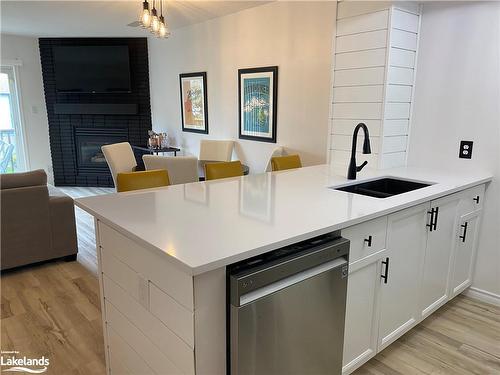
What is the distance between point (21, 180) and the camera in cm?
308

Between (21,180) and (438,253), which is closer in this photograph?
(438,253)

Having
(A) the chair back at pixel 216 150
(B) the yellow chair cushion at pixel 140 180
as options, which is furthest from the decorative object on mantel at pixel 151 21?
(A) the chair back at pixel 216 150

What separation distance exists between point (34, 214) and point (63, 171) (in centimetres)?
389

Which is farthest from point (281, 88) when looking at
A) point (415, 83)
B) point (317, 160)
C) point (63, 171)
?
point (63, 171)

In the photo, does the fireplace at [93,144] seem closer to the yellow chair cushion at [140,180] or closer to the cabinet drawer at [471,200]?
the yellow chair cushion at [140,180]

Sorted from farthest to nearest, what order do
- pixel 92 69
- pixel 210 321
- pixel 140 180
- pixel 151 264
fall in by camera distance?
pixel 92 69 → pixel 140 180 → pixel 151 264 → pixel 210 321

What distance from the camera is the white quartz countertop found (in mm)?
1259

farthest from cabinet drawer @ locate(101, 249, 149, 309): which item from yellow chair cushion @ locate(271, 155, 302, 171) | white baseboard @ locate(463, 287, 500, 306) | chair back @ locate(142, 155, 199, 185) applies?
white baseboard @ locate(463, 287, 500, 306)

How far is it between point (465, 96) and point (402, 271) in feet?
4.95

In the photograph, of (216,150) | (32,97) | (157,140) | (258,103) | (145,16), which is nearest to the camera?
(145,16)

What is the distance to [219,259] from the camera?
1155mm

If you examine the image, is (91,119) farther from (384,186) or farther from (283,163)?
(384,186)

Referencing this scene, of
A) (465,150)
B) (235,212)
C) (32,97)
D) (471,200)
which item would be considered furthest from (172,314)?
(32,97)

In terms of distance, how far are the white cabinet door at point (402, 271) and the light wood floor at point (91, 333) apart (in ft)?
0.61
